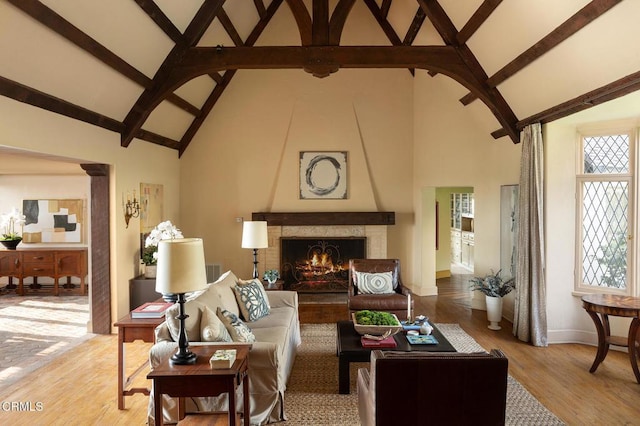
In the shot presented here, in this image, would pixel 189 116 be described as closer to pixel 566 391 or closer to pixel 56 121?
pixel 56 121

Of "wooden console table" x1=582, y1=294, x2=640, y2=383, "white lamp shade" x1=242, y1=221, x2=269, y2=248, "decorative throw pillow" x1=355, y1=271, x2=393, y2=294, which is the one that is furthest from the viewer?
"decorative throw pillow" x1=355, y1=271, x2=393, y2=294

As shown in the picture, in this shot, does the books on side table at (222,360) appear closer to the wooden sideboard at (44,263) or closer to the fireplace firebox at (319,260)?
the fireplace firebox at (319,260)

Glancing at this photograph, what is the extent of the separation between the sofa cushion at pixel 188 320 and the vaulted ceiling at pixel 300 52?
2.40m

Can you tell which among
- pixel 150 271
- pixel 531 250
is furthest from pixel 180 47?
pixel 531 250

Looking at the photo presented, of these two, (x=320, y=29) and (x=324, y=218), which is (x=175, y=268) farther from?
(x=324, y=218)

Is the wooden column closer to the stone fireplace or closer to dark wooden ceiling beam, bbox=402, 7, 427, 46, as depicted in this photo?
the stone fireplace

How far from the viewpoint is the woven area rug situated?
325cm

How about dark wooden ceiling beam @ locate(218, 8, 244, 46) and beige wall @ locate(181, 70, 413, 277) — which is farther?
beige wall @ locate(181, 70, 413, 277)

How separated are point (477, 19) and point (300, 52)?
1991 millimetres

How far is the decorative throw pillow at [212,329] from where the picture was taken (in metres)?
3.13

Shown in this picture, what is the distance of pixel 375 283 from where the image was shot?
18.3 ft

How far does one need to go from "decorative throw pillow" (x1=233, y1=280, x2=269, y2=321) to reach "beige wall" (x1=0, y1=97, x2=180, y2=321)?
7.15 feet

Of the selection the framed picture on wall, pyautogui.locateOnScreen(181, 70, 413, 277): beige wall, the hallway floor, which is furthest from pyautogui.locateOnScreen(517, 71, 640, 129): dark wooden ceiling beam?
the hallway floor

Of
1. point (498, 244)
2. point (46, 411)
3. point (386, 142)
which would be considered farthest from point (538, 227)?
→ point (46, 411)
